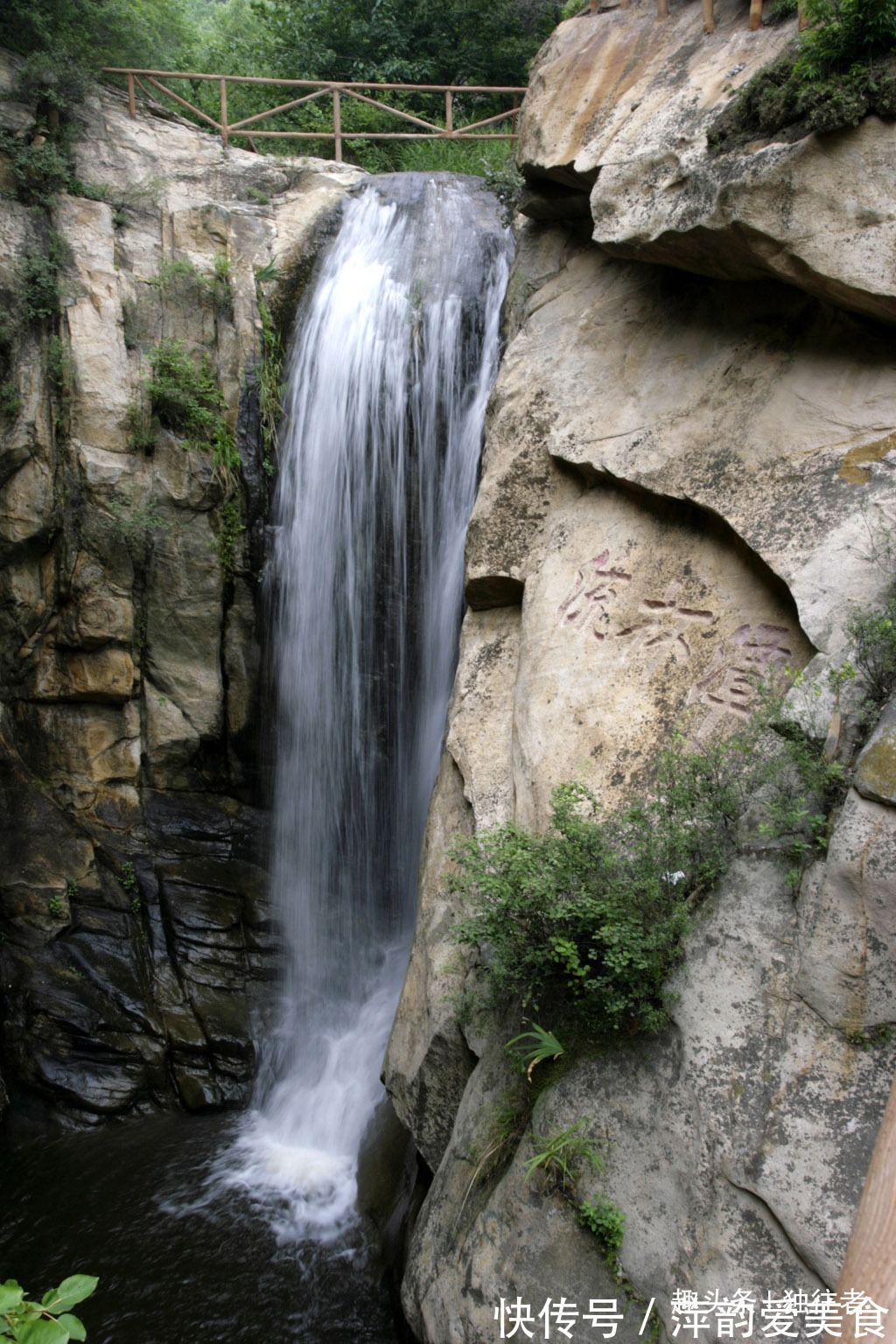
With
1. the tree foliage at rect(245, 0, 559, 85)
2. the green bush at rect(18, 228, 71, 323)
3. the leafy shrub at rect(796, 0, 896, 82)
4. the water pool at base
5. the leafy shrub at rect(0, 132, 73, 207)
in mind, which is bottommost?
the water pool at base

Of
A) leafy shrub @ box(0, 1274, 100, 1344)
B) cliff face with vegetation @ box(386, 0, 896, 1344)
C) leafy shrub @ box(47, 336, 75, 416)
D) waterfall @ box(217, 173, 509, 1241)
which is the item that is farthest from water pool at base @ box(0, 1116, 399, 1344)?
leafy shrub @ box(47, 336, 75, 416)

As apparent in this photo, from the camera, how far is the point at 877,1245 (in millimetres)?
1600

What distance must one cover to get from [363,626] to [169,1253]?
4.74m

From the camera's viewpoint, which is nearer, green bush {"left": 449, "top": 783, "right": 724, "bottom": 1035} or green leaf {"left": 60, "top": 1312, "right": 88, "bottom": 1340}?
green leaf {"left": 60, "top": 1312, "right": 88, "bottom": 1340}

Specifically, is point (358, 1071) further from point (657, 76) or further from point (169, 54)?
point (169, 54)

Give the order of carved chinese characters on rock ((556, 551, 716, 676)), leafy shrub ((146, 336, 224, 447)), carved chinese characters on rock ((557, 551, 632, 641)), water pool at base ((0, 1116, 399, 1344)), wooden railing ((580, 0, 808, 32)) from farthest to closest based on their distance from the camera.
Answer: leafy shrub ((146, 336, 224, 447))
water pool at base ((0, 1116, 399, 1344))
carved chinese characters on rock ((557, 551, 632, 641))
carved chinese characters on rock ((556, 551, 716, 676))
wooden railing ((580, 0, 808, 32))

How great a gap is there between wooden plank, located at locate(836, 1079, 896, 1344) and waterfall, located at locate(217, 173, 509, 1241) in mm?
5930

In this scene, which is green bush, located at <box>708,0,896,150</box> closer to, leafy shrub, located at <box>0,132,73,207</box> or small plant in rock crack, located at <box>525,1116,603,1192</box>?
small plant in rock crack, located at <box>525,1116,603,1192</box>

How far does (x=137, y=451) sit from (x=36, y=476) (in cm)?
85

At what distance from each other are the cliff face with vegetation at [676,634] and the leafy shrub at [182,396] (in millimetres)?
3026

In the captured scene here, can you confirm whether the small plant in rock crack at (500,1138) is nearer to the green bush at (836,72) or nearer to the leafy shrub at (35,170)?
the green bush at (836,72)

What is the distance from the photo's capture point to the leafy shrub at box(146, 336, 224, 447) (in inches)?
311

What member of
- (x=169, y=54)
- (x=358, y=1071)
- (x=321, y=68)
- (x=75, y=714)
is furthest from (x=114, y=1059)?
(x=321, y=68)

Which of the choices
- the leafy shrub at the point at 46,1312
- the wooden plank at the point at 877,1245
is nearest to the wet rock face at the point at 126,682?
the leafy shrub at the point at 46,1312
